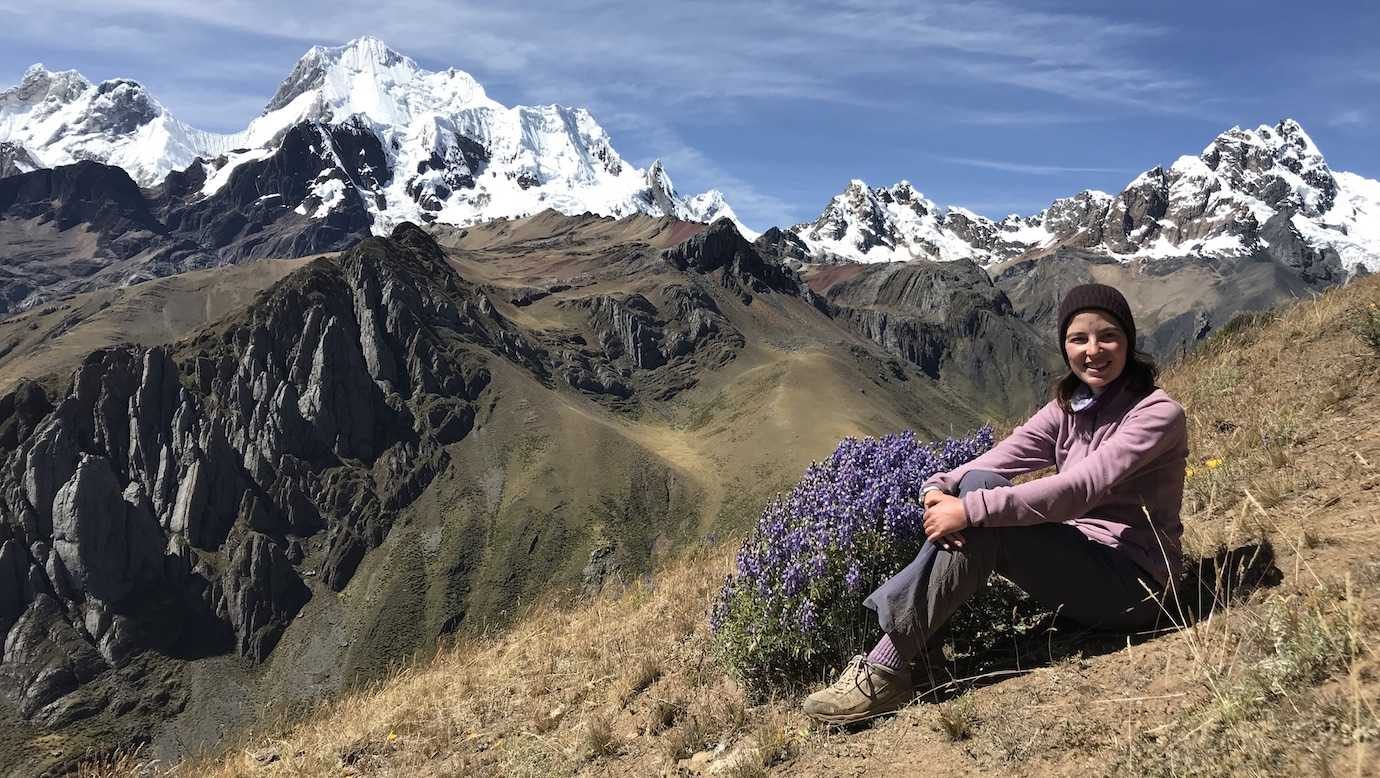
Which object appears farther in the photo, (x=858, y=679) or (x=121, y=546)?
(x=121, y=546)

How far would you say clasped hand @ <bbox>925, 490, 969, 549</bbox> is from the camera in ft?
16.8

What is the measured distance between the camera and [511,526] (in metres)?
181

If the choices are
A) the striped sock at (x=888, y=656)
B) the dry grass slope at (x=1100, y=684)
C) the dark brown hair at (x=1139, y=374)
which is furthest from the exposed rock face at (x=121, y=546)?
the dark brown hair at (x=1139, y=374)

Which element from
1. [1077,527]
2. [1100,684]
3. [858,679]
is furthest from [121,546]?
[1100,684]

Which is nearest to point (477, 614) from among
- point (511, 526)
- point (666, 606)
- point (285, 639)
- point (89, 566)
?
point (511, 526)

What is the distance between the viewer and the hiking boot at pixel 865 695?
557 cm

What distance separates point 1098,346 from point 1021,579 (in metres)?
1.65

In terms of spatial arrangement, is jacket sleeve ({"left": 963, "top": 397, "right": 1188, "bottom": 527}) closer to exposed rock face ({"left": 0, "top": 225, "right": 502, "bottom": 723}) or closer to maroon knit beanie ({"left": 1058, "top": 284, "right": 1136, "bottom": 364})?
maroon knit beanie ({"left": 1058, "top": 284, "right": 1136, "bottom": 364})

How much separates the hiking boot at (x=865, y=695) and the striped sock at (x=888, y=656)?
29 mm

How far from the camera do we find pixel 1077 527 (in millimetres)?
5539

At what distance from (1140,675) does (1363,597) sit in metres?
1.23

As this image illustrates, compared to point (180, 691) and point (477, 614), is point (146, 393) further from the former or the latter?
point (477, 614)

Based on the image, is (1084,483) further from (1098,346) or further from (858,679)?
(858,679)

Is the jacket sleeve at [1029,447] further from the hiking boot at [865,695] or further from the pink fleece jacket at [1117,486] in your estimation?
the hiking boot at [865,695]
